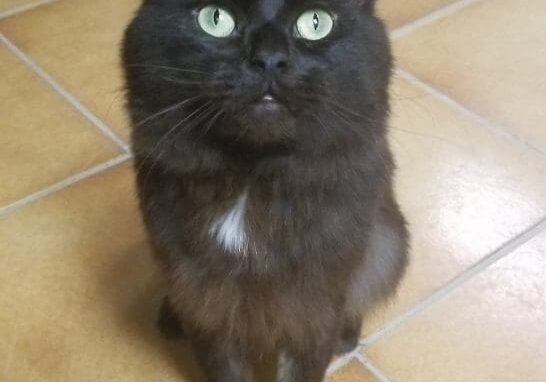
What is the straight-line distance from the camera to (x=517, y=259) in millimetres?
1193

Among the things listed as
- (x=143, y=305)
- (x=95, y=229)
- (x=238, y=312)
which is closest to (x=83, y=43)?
(x=95, y=229)

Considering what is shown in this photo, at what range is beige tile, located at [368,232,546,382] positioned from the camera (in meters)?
1.06

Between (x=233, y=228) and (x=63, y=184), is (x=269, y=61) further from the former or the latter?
(x=63, y=184)

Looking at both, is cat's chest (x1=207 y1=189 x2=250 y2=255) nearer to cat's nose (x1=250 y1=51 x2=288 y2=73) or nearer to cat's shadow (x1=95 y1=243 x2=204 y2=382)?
cat's nose (x1=250 y1=51 x2=288 y2=73)

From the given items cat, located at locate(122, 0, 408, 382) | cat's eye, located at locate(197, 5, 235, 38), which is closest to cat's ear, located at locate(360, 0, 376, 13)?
cat, located at locate(122, 0, 408, 382)

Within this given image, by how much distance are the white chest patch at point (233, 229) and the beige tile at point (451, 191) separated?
356 mm

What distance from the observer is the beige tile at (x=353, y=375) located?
1055 mm

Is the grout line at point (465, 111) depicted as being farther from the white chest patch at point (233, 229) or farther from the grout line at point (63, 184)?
the white chest patch at point (233, 229)

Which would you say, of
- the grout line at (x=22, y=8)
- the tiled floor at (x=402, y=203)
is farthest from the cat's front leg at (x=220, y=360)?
the grout line at (x=22, y=8)

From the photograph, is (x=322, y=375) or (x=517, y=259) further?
(x=517, y=259)

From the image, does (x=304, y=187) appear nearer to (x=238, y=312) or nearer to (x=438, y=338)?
(x=238, y=312)

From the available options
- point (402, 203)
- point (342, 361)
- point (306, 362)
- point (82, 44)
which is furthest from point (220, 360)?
point (82, 44)

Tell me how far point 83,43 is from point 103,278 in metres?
0.62

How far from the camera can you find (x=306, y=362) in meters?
0.92
